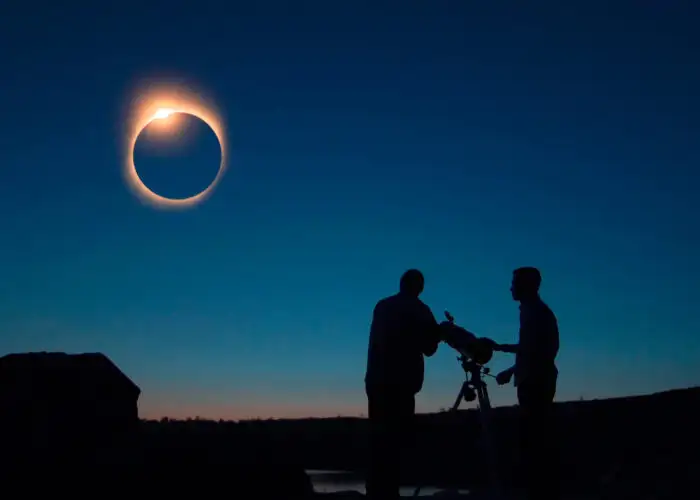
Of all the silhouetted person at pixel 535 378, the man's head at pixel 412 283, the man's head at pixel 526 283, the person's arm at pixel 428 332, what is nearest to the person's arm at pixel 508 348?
the silhouetted person at pixel 535 378

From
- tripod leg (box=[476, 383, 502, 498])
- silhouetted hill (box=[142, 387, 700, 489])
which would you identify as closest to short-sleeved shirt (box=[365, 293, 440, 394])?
tripod leg (box=[476, 383, 502, 498])

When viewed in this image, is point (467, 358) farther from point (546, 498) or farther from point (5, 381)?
point (5, 381)

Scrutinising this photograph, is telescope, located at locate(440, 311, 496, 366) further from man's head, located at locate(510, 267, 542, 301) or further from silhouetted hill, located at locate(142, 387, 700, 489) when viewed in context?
silhouetted hill, located at locate(142, 387, 700, 489)

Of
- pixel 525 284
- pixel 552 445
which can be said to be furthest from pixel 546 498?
pixel 525 284

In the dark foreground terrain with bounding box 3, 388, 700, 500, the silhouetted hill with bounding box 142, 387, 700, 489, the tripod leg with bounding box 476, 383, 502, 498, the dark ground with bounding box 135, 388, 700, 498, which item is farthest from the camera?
the silhouetted hill with bounding box 142, 387, 700, 489

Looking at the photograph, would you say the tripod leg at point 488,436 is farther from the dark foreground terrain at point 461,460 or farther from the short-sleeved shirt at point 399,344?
the dark foreground terrain at point 461,460

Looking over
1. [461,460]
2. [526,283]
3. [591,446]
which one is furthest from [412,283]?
[461,460]
